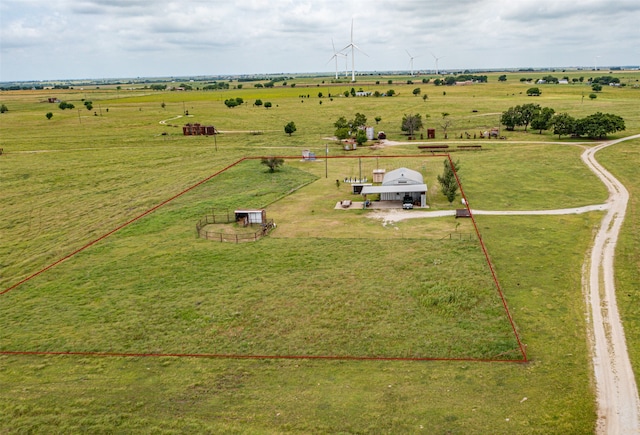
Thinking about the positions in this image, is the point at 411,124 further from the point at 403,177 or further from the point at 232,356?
the point at 232,356

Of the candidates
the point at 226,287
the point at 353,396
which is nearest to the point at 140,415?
the point at 353,396

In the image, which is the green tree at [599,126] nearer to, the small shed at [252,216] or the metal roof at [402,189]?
the metal roof at [402,189]

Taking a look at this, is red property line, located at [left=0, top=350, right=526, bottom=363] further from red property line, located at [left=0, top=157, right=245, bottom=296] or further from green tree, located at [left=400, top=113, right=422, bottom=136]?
green tree, located at [left=400, top=113, right=422, bottom=136]

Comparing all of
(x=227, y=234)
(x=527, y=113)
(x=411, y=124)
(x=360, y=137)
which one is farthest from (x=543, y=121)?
(x=227, y=234)

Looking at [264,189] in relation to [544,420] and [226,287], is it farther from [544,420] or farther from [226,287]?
[544,420]

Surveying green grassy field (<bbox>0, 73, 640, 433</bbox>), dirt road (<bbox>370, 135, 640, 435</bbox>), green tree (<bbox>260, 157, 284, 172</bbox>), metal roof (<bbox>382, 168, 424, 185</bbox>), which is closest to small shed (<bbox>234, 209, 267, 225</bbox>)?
green grassy field (<bbox>0, 73, 640, 433</bbox>)
